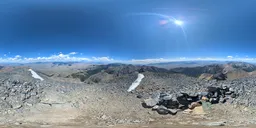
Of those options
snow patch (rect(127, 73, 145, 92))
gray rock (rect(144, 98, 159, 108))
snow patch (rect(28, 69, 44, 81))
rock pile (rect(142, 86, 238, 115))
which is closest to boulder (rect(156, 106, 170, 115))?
rock pile (rect(142, 86, 238, 115))

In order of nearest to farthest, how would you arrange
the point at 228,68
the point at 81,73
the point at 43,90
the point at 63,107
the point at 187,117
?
the point at 187,117
the point at 63,107
the point at 43,90
the point at 228,68
the point at 81,73

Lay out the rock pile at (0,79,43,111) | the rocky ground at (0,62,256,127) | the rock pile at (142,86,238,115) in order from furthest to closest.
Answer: the rock pile at (0,79,43,111)
the rock pile at (142,86,238,115)
the rocky ground at (0,62,256,127)

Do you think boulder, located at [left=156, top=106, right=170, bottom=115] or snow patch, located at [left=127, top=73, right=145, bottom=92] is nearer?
boulder, located at [left=156, top=106, right=170, bottom=115]

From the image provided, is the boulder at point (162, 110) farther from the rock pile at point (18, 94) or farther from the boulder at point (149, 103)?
the rock pile at point (18, 94)

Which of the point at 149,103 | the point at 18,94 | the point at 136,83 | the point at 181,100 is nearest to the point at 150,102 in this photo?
the point at 149,103

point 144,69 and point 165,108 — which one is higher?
point 144,69

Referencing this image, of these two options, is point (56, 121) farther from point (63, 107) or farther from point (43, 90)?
point (43, 90)

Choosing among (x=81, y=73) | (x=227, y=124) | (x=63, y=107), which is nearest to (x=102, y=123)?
(x=63, y=107)

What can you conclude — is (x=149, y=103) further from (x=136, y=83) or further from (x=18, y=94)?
(x=18, y=94)

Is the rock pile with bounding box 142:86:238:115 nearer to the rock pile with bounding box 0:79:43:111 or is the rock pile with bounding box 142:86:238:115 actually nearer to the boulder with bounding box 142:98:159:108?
the boulder with bounding box 142:98:159:108
